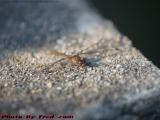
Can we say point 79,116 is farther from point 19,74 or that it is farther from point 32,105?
point 19,74

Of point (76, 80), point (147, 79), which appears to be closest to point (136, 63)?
point (147, 79)

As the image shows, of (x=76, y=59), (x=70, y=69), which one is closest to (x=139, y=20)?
(x=76, y=59)

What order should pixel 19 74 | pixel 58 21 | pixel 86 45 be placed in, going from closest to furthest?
pixel 19 74 < pixel 86 45 < pixel 58 21

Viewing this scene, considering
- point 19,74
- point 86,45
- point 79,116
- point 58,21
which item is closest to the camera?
point 79,116

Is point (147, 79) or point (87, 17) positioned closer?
point (147, 79)

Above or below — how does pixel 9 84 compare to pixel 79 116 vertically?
above

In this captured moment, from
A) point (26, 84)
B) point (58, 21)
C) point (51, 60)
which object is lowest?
point (26, 84)

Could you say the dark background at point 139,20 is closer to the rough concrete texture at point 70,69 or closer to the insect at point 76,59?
the rough concrete texture at point 70,69
